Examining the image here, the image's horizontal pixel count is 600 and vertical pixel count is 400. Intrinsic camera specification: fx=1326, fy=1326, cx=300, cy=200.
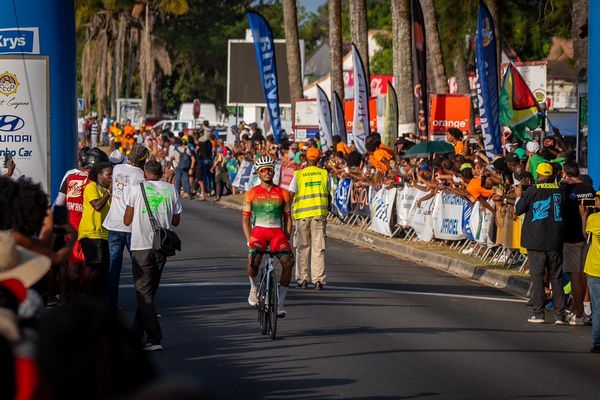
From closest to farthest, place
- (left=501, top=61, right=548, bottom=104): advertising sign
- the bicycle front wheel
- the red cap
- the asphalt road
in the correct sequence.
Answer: the red cap → the asphalt road → the bicycle front wheel → (left=501, top=61, right=548, bottom=104): advertising sign

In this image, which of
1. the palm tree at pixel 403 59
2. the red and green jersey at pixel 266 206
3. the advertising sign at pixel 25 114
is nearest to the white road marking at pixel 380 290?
the advertising sign at pixel 25 114

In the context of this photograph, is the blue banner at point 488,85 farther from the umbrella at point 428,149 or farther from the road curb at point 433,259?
the road curb at point 433,259

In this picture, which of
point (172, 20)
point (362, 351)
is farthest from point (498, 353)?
point (172, 20)

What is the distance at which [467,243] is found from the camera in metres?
22.0

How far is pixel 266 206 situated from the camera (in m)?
13.9

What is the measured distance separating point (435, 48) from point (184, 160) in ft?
27.7

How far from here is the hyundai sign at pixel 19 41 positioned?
46.0 feet

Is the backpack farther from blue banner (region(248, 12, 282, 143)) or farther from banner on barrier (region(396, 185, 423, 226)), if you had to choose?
banner on barrier (region(396, 185, 423, 226))

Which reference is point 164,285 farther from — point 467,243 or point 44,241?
point 44,241

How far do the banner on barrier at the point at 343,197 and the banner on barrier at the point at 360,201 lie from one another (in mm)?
134

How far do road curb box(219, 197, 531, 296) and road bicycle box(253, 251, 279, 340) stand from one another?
5.45 metres

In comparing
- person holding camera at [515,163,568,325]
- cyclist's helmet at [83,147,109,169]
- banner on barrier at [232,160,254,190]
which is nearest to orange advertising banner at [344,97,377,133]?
banner on barrier at [232,160,254,190]

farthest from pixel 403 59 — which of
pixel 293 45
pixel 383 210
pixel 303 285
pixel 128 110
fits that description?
pixel 128 110

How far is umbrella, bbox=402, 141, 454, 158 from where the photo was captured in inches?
953
